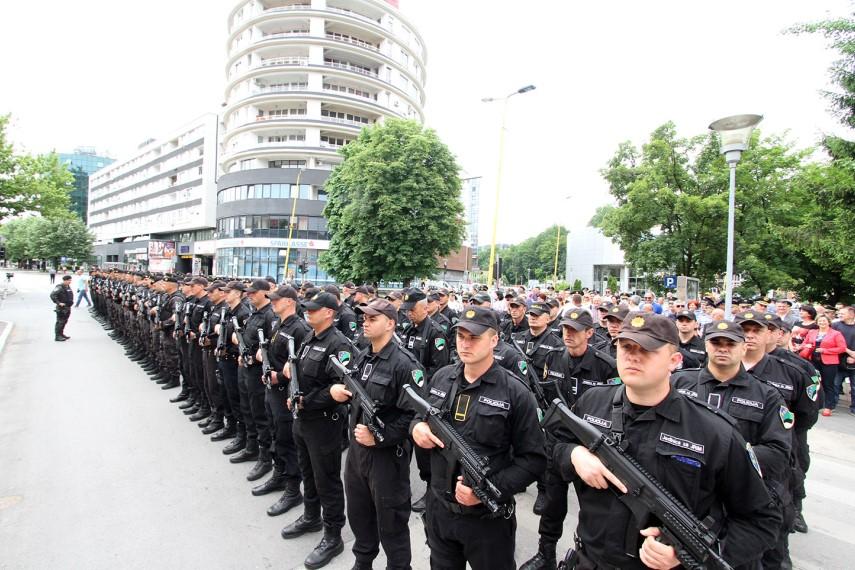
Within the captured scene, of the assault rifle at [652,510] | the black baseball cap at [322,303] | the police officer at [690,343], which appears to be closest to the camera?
the assault rifle at [652,510]

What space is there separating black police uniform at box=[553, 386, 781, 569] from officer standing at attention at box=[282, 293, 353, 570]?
2362mm

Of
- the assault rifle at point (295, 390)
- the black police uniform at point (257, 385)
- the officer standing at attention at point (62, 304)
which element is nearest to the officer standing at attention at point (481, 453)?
the assault rifle at point (295, 390)

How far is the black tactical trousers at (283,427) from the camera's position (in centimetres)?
446

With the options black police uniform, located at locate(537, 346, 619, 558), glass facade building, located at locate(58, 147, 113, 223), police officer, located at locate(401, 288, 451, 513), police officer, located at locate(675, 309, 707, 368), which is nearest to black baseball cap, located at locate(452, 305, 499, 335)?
black police uniform, located at locate(537, 346, 619, 558)

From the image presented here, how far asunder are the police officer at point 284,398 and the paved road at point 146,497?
0.19 meters

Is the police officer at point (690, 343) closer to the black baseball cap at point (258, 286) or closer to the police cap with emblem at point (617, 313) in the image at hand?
→ the police cap with emblem at point (617, 313)

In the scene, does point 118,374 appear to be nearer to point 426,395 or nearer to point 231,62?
point 426,395

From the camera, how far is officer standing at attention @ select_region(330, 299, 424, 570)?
10.1 ft

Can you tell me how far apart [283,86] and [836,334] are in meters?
46.7

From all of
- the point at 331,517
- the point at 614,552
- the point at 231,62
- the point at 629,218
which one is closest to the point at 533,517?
the point at 331,517

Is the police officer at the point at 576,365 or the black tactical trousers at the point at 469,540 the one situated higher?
the police officer at the point at 576,365

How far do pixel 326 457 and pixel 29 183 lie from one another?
95.4ft

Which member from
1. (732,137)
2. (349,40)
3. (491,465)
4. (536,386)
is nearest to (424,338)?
(536,386)

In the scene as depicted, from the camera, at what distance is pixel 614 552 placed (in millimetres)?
1897
